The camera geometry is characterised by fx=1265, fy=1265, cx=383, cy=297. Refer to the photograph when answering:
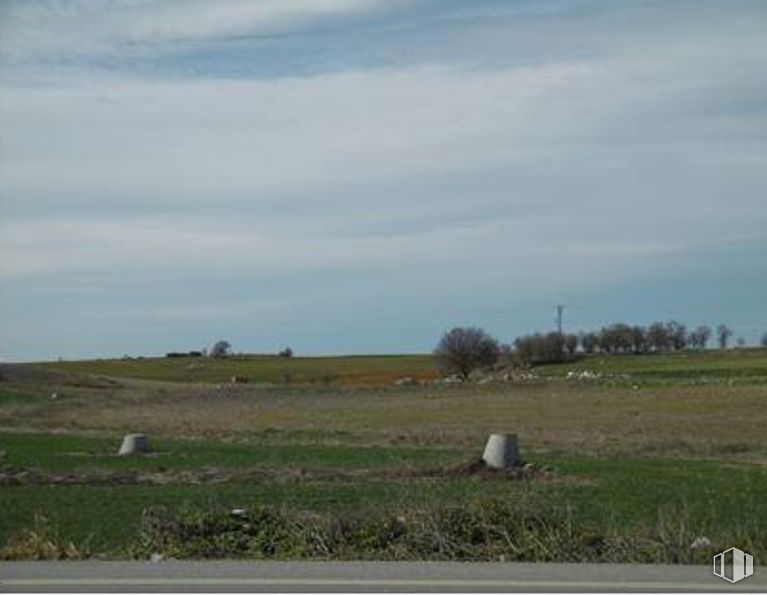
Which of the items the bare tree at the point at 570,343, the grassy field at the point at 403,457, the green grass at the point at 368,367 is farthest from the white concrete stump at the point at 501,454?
the bare tree at the point at 570,343

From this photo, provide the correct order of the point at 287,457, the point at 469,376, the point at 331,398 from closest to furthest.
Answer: the point at 287,457 → the point at 331,398 → the point at 469,376

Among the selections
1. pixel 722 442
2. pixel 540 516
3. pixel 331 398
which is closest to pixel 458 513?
pixel 540 516

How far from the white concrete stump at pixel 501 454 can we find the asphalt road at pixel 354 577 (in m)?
17.6

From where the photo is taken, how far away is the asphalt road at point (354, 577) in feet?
28.8

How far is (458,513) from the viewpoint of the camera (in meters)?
11.3

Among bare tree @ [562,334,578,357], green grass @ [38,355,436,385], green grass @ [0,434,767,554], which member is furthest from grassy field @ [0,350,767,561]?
bare tree @ [562,334,578,357]

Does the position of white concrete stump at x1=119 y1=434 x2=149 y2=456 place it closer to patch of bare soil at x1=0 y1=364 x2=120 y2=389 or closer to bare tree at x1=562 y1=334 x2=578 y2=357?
patch of bare soil at x1=0 y1=364 x2=120 y2=389

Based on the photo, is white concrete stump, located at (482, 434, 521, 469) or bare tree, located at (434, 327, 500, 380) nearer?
white concrete stump, located at (482, 434, 521, 469)

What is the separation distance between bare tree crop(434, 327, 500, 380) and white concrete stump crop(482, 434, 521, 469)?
317ft

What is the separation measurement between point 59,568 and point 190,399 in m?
76.3

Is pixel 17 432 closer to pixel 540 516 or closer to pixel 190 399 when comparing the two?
pixel 190 399

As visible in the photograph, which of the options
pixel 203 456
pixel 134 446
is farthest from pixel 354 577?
pixel 134 446

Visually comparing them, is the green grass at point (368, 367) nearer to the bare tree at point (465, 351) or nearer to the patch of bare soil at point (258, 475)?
the bare tree at point (465, 351)

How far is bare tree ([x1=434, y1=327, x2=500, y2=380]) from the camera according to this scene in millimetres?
126312
